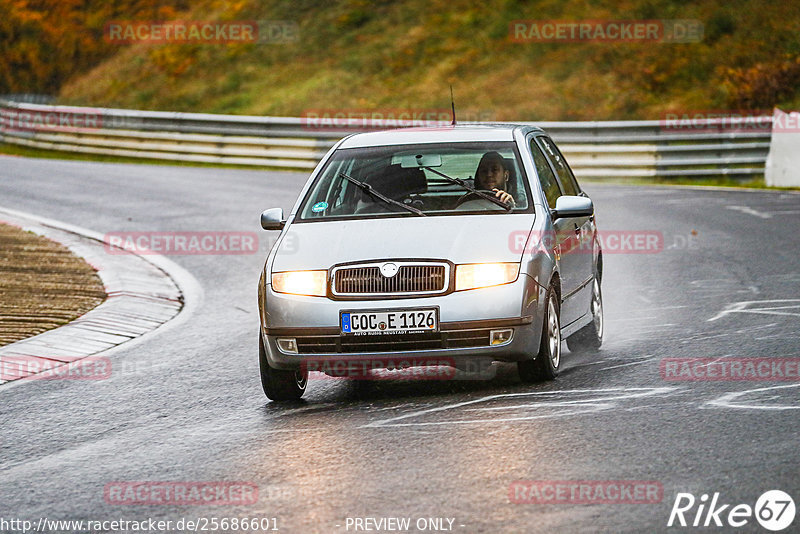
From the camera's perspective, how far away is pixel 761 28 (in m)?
35.8

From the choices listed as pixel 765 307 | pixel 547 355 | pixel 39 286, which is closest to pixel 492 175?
pixel 547 355

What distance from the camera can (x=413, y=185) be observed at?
9.19m

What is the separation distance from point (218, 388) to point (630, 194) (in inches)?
569

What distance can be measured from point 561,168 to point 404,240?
8.31ft

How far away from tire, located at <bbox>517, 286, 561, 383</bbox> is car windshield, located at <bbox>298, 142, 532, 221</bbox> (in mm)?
710

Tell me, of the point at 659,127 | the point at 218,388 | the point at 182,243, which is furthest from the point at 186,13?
the point at 218,388

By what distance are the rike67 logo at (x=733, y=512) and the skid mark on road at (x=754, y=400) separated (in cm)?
176

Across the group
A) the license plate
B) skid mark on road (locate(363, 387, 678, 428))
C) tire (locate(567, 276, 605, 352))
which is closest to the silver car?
the license plate

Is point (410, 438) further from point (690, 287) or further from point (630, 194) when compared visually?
point (630, 194)

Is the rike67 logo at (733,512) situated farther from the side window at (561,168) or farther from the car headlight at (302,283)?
the side window at (561,168)

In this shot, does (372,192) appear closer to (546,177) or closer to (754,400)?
(546,177)

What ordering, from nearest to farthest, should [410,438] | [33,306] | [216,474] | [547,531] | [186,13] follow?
[547,531]
[216,474]
[410,438]
[33,306]
[186,13]

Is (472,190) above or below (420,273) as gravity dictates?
above

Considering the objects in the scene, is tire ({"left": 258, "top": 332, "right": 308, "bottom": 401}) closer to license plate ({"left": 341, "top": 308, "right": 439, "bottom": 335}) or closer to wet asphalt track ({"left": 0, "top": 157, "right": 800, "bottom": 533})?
wet asphalt track ({"left": 0, "top": 157, "right": 800, "bottom": 533})
